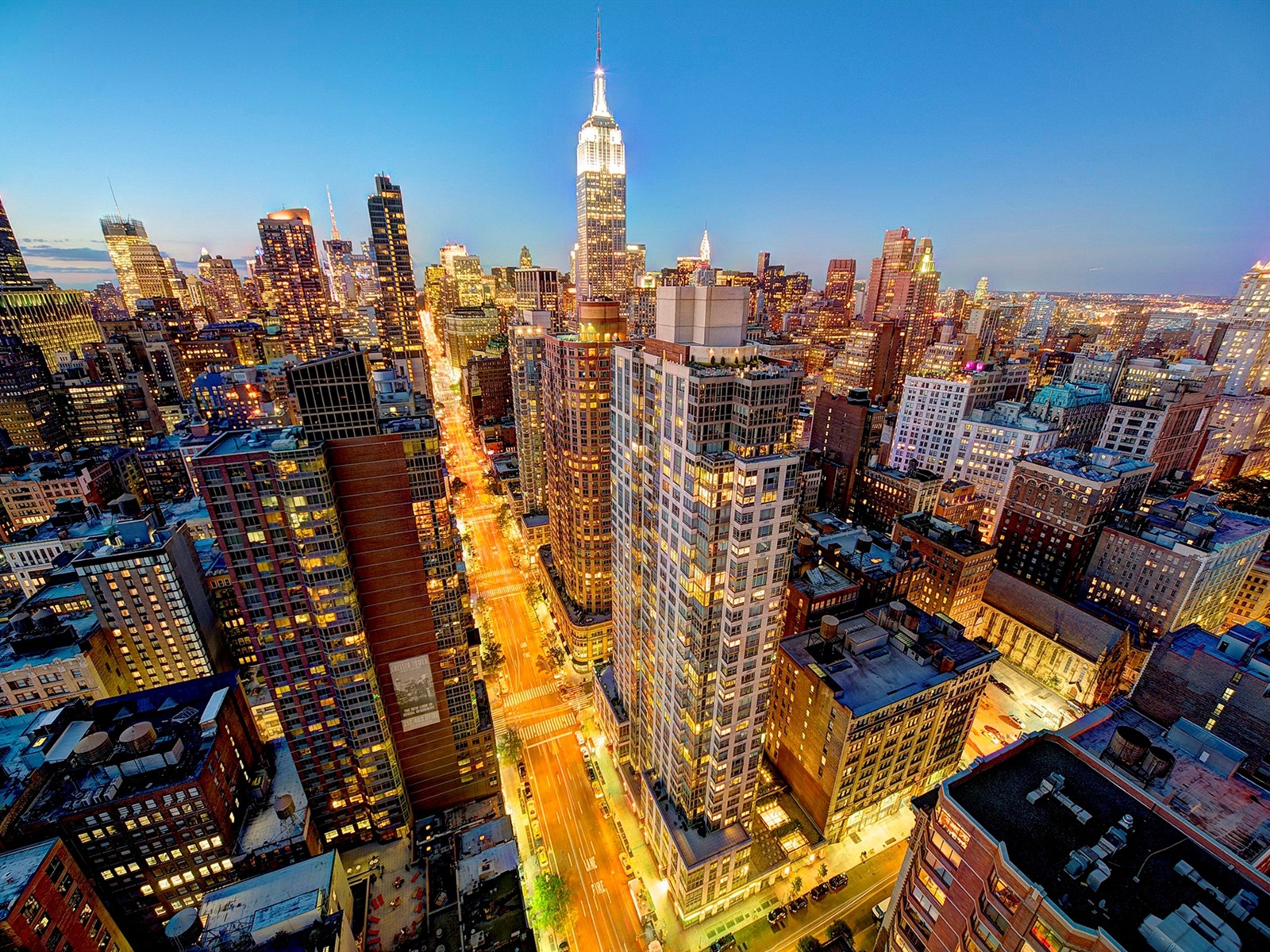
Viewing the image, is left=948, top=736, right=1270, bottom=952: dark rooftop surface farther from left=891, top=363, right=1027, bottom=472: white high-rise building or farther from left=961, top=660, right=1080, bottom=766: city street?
left=891, top=363, right=1027, bottom=472: white high-rise building

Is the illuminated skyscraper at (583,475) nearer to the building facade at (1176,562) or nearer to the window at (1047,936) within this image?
the window at (1047,936)

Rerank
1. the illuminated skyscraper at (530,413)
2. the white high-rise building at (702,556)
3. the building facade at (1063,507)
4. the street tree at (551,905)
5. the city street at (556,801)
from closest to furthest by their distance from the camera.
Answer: the white high-rise building at (702,556) < the street tree at (551,905) < the city street at (556,801) < the building facade at (1063,507) < the illuminated skyscraper at (530,413)

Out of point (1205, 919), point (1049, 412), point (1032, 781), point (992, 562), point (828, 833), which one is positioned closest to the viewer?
point (1205, 919)

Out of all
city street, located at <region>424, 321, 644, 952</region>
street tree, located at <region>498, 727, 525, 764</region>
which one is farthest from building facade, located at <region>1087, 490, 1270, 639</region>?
street tree, located at <region>498, 727, 525, 764</region>

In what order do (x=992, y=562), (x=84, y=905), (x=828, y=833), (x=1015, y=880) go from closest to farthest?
(x=1015, y=880) < (x=84, y=905) < (x=828, y=833) < (x=992, y=562)

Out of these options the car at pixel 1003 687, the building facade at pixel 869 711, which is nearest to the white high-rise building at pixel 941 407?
the car at pixel 1003 687

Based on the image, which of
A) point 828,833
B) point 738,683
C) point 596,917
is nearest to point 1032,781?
point 738,683

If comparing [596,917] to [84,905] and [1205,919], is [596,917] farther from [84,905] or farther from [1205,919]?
[1205,919]
